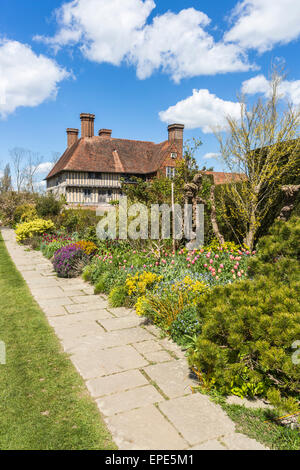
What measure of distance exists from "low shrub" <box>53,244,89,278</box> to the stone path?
2.18 metres

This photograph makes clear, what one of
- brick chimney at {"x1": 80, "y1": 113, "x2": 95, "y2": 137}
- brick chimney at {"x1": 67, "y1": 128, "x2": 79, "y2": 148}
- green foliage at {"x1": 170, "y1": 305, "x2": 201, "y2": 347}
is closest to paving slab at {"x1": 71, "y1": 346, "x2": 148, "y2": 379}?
green foliage at {"x1": 170, "y1": 305, "x2": 201, "y2": 347}

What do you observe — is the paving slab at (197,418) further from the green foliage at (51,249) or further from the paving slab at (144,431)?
the green foliage at (51,249)

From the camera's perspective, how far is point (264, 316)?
100 inches

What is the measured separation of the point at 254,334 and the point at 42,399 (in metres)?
1.97

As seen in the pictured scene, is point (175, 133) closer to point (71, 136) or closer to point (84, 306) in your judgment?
point (71, 136)

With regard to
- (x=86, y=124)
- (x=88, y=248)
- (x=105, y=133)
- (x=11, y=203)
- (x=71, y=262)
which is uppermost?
(x=86, y=124)

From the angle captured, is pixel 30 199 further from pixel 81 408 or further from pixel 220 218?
pixel 81 408

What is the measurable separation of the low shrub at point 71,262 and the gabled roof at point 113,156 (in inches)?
912

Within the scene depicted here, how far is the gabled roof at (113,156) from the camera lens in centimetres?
3078

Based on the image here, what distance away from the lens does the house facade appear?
99.7 ft

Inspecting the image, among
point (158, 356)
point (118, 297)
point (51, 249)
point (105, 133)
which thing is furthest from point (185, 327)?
point (105, 133)

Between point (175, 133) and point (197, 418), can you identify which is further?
point (175, 133)

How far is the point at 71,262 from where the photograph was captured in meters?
8.00

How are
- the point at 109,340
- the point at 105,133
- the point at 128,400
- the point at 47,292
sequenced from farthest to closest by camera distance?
the point at 105,133 → the point at 47,292 → the point at 109,340 → the point at 128,400
